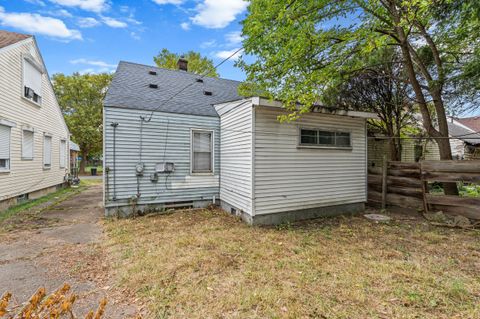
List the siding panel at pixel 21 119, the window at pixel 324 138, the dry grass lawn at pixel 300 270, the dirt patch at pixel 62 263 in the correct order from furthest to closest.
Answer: the siding panel at pixel 21 119, the window at pixel 324 138, the dirt patch at pixel 62 263, the dry grass lawn at pixel 300 270

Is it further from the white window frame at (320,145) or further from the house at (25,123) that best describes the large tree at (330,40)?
the house at (25,123)

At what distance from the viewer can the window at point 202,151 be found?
756cm

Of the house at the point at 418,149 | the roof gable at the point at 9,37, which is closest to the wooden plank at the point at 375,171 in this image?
the house at the point at 418,149

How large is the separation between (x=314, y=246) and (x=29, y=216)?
7.61m

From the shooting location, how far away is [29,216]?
6.36 metres

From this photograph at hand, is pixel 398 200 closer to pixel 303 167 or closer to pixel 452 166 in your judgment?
pixel 452 166

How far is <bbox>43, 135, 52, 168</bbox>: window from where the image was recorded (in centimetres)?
991

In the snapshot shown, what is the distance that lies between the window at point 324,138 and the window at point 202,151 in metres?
3.14

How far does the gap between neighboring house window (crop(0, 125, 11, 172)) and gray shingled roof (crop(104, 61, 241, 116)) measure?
11.6ft

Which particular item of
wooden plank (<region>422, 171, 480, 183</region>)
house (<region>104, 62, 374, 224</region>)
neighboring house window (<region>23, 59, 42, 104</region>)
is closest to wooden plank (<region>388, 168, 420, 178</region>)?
wooden plank (<region>422, 171, 480, 183</region>)

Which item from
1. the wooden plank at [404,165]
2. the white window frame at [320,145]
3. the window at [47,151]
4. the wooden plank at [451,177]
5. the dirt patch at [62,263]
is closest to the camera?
the dirt patch at [62,263]

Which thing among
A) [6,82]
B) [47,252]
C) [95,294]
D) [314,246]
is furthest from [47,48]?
[314,246]

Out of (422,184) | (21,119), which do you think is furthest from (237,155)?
(21,119)

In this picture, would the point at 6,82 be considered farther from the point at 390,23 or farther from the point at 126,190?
the point at 390,23
